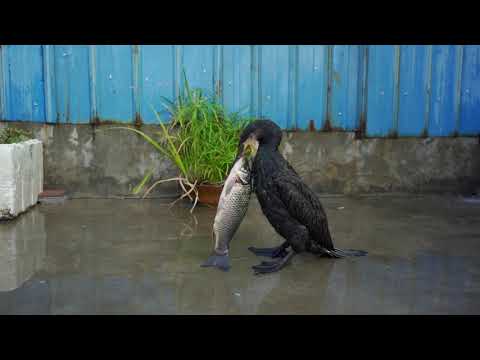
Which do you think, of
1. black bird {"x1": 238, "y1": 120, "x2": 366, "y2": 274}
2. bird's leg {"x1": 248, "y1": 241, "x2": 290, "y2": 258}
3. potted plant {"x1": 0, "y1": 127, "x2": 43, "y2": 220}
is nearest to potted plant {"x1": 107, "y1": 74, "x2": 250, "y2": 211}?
potted plant {"x1": 0, "y1": 127, "x2": 43, "y2": 220}

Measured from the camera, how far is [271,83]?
511 centimetres

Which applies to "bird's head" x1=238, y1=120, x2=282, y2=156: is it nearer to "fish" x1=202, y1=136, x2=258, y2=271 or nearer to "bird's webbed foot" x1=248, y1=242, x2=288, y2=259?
"fish" x1=202, y1=136, x2=258, y2=271

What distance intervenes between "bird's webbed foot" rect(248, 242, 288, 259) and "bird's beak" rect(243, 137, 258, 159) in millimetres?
635

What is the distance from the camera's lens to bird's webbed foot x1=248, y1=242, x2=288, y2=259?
3.20 metres

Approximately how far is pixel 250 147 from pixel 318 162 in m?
2.25

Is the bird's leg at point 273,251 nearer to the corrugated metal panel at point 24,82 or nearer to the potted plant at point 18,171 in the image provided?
the potted plant at point 18,171

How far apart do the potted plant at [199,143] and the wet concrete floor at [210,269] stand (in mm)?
271

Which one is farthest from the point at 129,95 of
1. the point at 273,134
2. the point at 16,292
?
the point at 16,292

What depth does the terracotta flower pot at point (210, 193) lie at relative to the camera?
14.9ft

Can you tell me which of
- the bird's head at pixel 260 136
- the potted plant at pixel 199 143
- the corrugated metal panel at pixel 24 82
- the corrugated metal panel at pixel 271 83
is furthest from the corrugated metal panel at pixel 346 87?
the corrugated metal panel at pixel 24 82

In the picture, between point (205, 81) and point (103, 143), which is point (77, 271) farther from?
point (205, 81)

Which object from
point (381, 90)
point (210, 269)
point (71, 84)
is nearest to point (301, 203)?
point (210, 269)

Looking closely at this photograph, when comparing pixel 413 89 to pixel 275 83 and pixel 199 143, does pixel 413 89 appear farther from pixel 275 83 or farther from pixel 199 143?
pixel 199 143

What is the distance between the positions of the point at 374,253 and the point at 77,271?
1.99 meters
